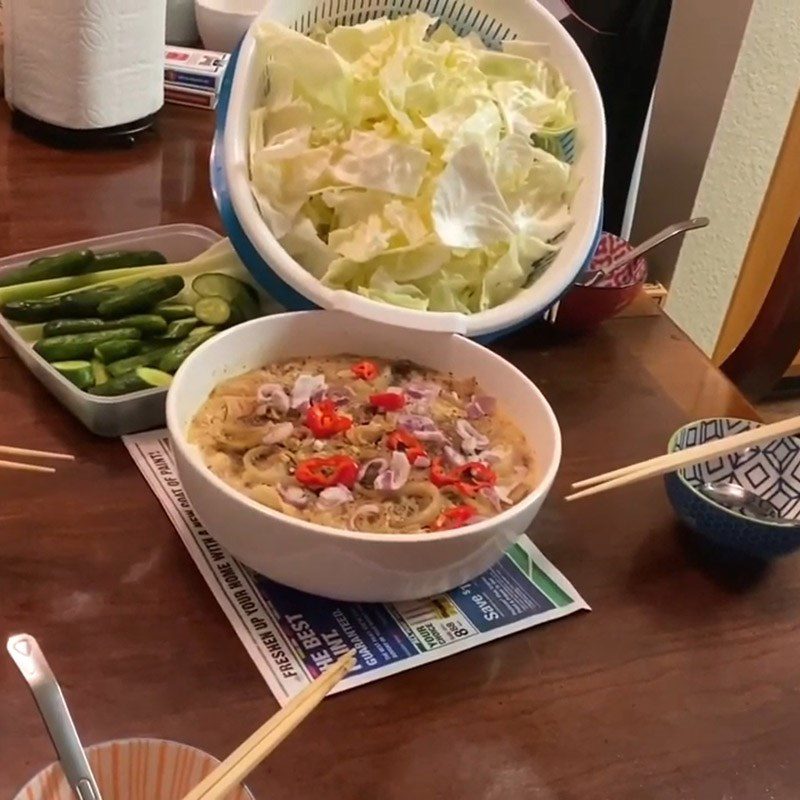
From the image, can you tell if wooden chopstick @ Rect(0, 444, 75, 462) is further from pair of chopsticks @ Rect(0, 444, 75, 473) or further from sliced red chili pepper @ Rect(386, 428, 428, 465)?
sliced red chili pepper @ Rect(386, 428, 428, 465)

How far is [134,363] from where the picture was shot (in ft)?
3.20

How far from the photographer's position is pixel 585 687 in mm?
773

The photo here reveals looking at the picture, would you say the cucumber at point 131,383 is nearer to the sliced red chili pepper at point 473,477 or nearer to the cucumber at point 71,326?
the cucumber at point 71,326

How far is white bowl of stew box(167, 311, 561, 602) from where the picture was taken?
2.36 feet

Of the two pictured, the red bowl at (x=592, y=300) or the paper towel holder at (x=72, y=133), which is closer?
the red bowl at (x=592, y=300)

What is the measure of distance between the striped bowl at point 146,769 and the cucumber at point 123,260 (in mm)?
667

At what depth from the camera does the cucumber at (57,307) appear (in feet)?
3.32

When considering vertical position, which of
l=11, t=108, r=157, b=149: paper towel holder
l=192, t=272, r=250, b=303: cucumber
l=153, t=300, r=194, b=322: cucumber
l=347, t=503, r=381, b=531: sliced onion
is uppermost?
l=347, t=503, r=381, b=531: sliced onion

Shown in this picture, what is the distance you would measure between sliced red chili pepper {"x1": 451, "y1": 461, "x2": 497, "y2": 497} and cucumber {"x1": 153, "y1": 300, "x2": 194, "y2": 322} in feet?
1.17

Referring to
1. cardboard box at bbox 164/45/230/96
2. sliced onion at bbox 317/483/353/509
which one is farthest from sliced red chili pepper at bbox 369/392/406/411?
cardboard box at bbox 164/45/230/96

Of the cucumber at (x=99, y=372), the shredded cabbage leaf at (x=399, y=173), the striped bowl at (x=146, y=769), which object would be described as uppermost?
the shredded cabbage leaf at (x=399, y=173)

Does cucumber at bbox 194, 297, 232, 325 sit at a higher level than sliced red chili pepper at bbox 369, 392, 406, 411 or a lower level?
lower

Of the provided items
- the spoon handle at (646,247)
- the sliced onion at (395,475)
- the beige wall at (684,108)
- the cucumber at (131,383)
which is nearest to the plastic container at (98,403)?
the cucumber at (131,383)

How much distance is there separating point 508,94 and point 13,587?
72 cm
